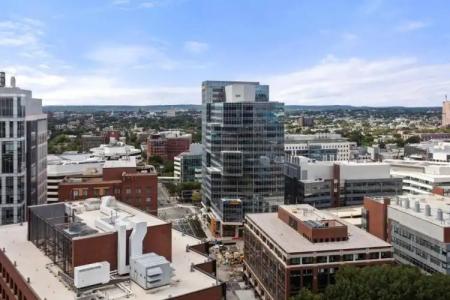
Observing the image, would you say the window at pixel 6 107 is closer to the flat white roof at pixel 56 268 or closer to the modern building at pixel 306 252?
the flat white roof at pixel 56 268

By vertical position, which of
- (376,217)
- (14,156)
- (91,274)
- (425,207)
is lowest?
(376,217)

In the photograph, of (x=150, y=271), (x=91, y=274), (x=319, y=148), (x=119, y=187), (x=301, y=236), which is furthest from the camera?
(x=319, y=148)

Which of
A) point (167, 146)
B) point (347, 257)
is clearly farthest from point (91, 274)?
point (167, 146)

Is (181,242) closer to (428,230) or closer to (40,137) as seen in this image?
(428,230)

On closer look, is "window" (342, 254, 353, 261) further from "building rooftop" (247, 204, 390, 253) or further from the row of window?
the row of window

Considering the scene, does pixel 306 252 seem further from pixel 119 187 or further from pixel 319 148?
pixel 319 148

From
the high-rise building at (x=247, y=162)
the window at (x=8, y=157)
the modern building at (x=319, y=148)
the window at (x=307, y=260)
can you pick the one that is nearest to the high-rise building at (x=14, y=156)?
the window at (x=8, y=157)
